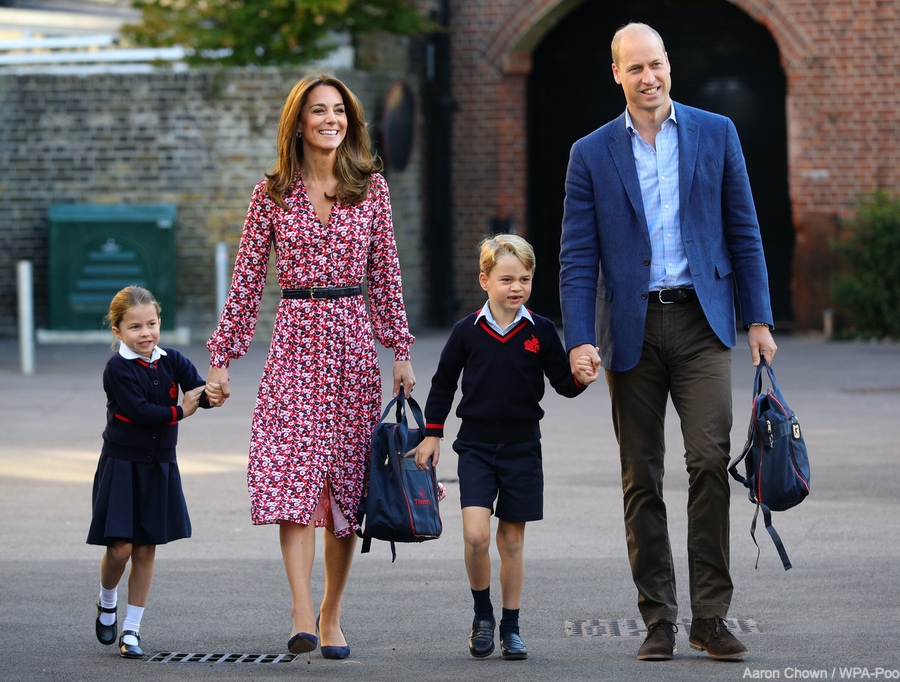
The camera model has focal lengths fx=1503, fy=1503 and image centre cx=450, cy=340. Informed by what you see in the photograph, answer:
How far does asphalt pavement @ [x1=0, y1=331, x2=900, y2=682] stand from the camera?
198 inches

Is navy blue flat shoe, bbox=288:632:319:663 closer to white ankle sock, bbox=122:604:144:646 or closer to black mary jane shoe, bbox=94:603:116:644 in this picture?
white ankle sock, bbox=122:604:144:646

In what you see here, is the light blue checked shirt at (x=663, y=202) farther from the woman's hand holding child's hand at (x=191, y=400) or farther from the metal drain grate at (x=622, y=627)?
the woman's hand holding child's hand at (x=191, y=400)

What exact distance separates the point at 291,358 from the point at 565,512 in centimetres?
297

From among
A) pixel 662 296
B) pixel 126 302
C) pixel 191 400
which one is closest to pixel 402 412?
pixel 191 400

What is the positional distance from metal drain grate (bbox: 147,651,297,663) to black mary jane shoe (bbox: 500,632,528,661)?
2.39ft

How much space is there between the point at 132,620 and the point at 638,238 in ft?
7.27

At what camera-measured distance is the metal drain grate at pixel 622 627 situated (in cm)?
542

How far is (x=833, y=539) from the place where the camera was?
6.99m

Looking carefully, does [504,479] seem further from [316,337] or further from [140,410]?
[140,410]

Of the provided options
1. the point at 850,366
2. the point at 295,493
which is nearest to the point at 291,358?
the point at 295,493

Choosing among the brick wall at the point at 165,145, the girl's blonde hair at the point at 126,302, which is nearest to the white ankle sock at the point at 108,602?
the girl's blonde hair at the point at 126,302

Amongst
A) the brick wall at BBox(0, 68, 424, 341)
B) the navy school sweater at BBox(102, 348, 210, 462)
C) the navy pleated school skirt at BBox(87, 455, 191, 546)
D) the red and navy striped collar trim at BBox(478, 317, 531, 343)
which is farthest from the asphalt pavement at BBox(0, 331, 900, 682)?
the brick wall at BBox(0, 68, 424, 341)

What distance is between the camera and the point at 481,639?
5113 millimetres

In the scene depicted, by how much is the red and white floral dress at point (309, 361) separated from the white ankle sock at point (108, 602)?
0.67 metres
